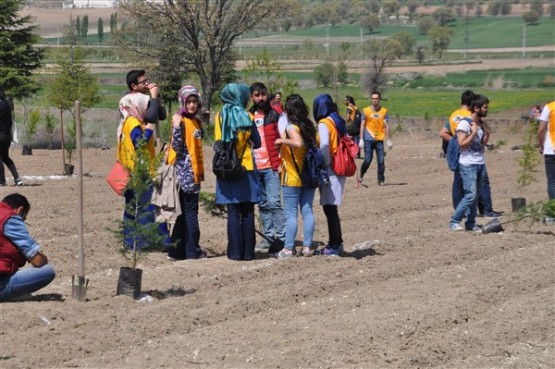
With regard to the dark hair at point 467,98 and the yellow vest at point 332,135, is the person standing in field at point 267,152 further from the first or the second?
the dark hair at point 467,98

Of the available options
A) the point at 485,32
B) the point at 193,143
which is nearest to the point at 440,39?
the point at 485,32

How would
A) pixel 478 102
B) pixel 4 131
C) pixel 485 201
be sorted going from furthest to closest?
pixel 4 131, pixel 485 201, pixel 478 102

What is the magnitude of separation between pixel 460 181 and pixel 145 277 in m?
5.43

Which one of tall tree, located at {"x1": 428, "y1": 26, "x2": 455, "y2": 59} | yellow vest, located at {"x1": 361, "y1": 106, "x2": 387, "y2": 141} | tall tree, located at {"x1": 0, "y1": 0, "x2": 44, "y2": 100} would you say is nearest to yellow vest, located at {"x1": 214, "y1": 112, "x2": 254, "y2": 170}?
yellow vest, located at {"x1": 361, "y1": 106, "x2": 387, "y2": 141}

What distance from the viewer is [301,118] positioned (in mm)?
12195

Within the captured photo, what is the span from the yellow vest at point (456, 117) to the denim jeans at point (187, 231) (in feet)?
14.0

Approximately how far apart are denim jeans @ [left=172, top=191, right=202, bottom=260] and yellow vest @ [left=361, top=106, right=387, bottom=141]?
8950mm

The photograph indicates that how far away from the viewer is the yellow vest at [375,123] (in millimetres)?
21062

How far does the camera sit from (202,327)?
9844 mm

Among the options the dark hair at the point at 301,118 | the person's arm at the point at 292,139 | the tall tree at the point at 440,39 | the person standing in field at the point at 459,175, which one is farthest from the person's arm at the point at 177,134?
Answer: the tall tree at the point at 440,39

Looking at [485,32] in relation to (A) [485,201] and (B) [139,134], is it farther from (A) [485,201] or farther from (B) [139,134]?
(B) [139,134]

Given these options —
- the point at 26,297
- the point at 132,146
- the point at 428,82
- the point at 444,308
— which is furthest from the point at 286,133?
the point at 428,82

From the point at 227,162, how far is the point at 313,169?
36.4 inches

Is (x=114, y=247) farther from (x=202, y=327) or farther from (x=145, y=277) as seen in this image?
(x=202, y=327)
